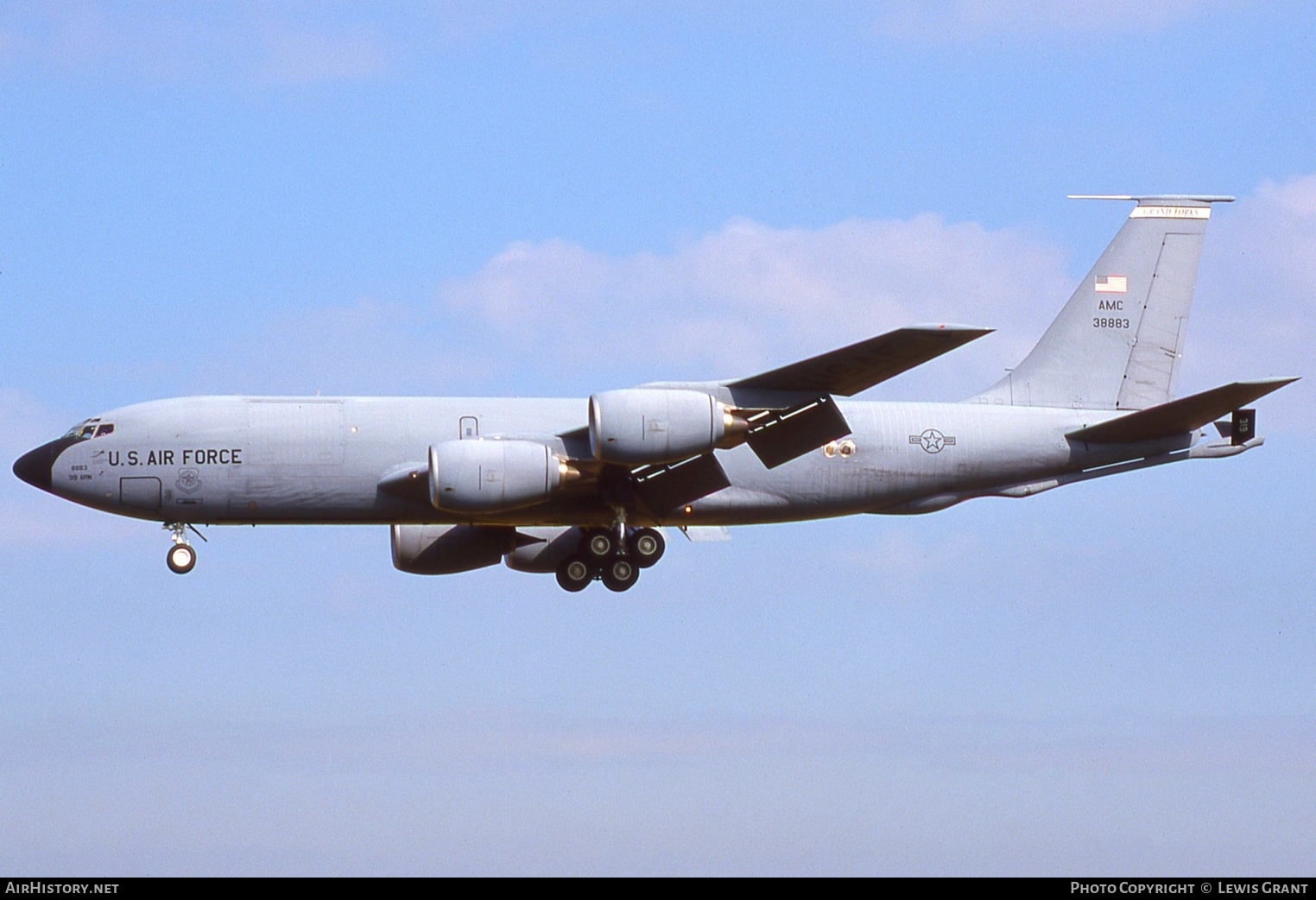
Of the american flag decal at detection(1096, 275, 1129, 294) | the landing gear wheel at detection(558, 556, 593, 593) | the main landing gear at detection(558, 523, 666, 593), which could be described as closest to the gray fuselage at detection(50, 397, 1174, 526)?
the main landing gear at detection(558, 523, 666, 593)

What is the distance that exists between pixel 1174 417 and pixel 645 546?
11047 mm

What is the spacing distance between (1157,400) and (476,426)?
1511cm

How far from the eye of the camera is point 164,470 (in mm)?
37500

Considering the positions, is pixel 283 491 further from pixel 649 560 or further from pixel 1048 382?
pixel 1048 382

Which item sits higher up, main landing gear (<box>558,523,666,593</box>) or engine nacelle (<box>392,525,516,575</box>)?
engine nacelle (<box>392,525,516,575</box>)

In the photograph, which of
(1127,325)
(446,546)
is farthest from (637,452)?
(1127,325)

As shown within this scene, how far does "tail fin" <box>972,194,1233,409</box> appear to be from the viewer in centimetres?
4125

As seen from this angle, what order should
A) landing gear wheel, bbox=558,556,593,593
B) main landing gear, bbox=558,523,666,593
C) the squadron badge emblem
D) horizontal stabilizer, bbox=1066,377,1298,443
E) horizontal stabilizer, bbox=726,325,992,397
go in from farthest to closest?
landing gear wheel, bbox=558,556,593,593
the squadron badge emblem
main landing gear, bbox=558,523,666,593
horizontal stabilizer, bbox=1066,377,1298,443
horizontal stabilizer, bbox=726,325,992,397

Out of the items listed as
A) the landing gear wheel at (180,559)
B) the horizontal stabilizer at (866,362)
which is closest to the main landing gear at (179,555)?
the landing gear wheel at (180,559)

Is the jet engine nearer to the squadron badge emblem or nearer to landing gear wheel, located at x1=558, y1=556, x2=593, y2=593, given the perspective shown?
landing gear wheel, located at x1=558, y1=556, x2=593, y2=593

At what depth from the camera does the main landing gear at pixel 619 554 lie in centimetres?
3878

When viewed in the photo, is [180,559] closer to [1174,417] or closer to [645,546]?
[645,546]

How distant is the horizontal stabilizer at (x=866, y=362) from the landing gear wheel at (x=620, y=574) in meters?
4.95
